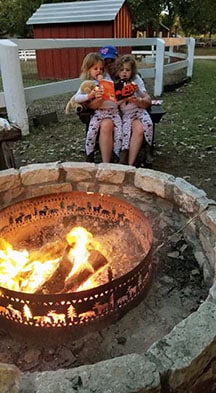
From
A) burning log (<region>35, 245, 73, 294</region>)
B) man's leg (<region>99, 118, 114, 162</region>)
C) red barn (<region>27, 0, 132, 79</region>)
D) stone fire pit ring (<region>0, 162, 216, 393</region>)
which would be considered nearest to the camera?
stone fire pit ring (<region>0, 162, 216, 393</region>)

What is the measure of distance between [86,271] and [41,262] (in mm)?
306

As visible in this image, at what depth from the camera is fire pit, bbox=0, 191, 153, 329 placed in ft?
5.34

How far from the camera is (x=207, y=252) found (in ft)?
7.16

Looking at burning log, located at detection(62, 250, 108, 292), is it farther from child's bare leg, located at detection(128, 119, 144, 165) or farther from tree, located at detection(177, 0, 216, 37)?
tree, located at detection(177, 0, 216, 37)

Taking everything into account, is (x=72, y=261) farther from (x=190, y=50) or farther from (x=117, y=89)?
(x=190, y=50)

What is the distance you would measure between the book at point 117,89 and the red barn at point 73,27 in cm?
791

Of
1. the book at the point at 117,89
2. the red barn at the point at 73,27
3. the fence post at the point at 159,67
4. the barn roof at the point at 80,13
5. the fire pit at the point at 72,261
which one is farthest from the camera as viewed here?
the barn roof at the point at 80,13

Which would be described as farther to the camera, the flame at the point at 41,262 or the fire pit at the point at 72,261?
the flame at the point at 41,262

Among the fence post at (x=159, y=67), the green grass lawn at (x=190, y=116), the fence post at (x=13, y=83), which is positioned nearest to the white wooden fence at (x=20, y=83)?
the fence post at (x=13, y=83)

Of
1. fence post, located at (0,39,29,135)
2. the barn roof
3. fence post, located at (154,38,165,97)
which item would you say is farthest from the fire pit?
the barn roof

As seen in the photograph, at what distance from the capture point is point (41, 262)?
2.04m

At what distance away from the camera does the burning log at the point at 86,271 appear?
1870 millimetres

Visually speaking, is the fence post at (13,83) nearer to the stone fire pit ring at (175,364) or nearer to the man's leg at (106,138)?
the man's leg at (106,138)

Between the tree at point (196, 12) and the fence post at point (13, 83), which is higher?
the tree at point (196, 12)
